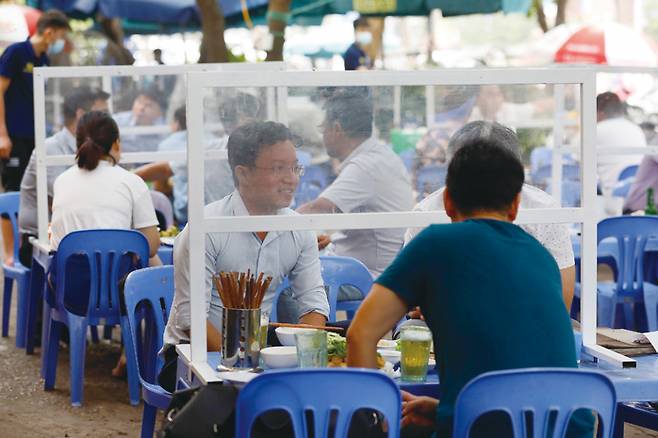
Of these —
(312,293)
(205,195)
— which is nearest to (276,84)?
(205,195)

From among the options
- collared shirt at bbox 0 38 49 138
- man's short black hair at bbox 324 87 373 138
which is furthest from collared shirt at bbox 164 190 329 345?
collared shirt at bbox 0 38 49 138

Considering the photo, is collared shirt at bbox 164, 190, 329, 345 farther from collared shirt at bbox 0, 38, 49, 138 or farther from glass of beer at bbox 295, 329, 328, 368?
collared shirt at bbox 0, 38, 49, 138

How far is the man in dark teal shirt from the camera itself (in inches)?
117

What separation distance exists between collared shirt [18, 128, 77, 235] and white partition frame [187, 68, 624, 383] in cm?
365

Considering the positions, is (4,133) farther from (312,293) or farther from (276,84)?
(276,84)

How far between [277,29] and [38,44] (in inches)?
111

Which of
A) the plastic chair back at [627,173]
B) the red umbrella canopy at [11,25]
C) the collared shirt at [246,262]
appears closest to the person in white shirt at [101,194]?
the collared shirt at [246,262]

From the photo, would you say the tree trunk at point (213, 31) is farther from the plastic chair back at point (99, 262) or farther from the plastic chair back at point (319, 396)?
the plastic chair back at point (319, 396)

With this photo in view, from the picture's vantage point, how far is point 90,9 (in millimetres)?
16031

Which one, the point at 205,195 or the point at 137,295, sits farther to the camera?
the point at 137,295

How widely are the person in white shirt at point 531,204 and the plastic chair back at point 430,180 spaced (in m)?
0.04

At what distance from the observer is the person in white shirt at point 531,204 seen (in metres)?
3.96

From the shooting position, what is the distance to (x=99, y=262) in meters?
6.11

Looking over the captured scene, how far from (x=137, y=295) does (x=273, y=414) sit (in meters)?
1.77
